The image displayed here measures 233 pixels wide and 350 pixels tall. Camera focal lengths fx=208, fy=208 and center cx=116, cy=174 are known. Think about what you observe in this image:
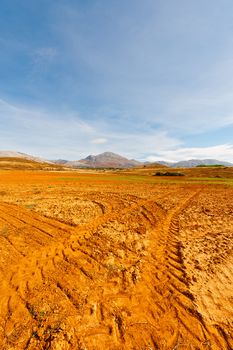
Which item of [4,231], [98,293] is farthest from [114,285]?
[4,231]

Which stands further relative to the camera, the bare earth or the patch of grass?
the patch of grass

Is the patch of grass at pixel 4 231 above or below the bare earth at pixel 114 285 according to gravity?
above

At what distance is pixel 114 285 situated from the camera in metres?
6.37

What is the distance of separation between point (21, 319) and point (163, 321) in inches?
135

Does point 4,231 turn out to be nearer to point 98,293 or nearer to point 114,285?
point 98,293

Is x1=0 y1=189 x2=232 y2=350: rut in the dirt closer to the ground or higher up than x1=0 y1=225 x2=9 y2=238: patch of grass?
closer to the ground

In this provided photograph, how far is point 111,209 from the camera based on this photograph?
1542cm

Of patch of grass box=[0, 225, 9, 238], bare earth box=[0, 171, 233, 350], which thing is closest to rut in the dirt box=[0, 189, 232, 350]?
bare earth box=[0, 171, 233, 350]

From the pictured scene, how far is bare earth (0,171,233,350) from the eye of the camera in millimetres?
4641

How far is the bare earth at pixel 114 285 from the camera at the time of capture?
4.64 m

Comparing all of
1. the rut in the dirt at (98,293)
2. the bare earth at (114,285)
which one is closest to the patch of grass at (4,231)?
the bare earth at (114,285)

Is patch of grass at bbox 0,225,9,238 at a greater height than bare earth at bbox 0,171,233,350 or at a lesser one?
greater

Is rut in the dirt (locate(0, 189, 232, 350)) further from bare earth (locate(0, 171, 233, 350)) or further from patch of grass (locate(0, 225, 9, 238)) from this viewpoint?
patch of grass (locate(0, 225, 9, 238))

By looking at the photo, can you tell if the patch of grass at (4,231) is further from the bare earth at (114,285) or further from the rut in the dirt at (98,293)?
the rut in the dirt at (98,293)
